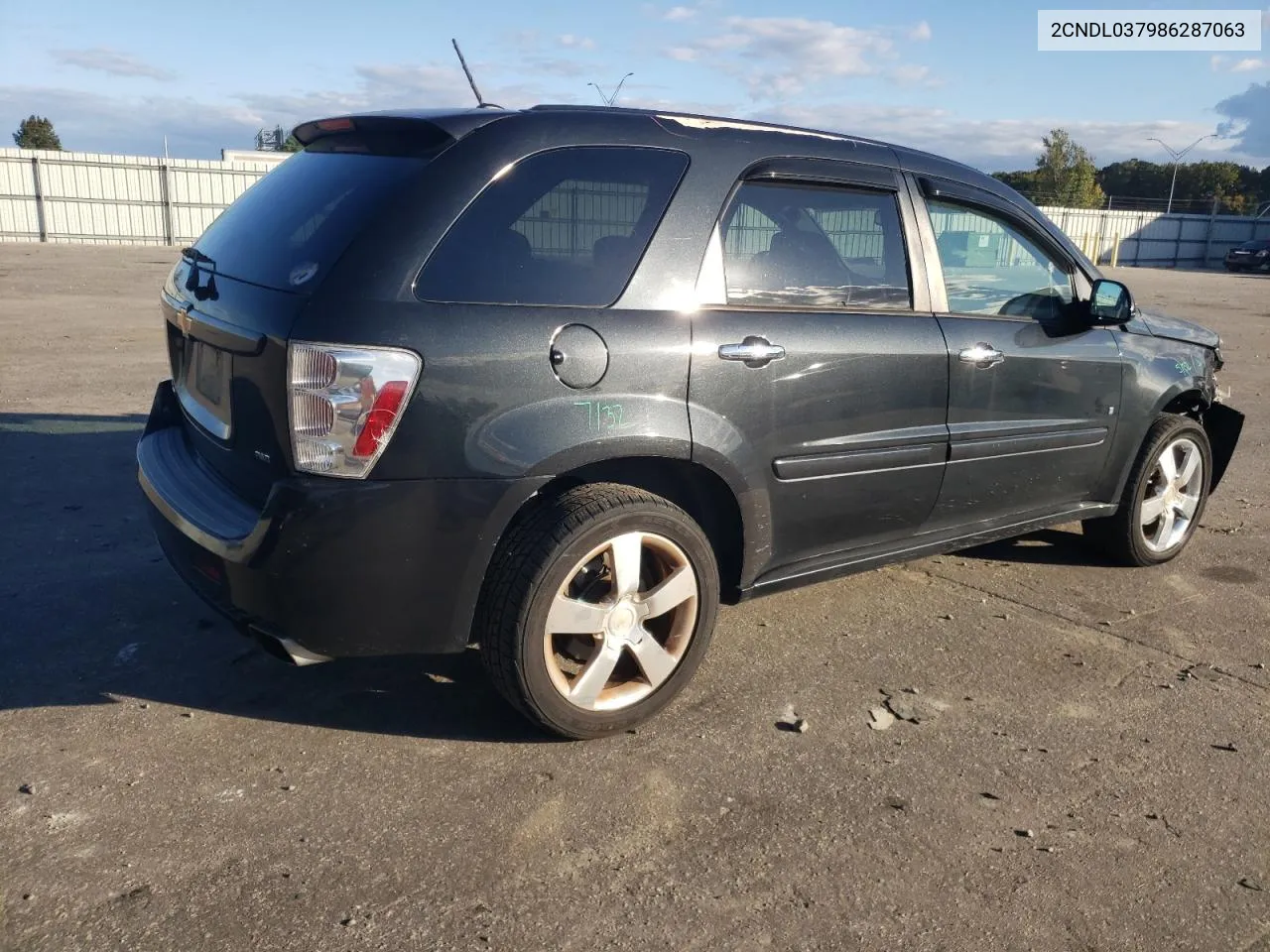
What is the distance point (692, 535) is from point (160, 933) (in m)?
1.72

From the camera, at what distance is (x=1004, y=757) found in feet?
10.6

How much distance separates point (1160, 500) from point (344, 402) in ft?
13.0

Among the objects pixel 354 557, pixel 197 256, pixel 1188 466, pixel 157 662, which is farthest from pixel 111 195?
pixel 354 557

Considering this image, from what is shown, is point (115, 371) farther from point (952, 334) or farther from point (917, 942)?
point (917, 942)

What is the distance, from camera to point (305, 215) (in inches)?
123

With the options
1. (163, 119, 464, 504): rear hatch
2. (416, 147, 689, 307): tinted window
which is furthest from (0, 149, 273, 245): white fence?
(416, 147, 689, 307): tinted window

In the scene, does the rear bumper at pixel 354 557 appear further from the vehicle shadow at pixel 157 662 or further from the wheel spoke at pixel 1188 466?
the wheel spoke at pixel 1188 466

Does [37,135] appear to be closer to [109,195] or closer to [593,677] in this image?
[109,195]

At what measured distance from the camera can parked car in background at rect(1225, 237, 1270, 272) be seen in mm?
40312

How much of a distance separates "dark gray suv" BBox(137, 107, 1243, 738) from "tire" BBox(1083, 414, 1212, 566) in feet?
3.67

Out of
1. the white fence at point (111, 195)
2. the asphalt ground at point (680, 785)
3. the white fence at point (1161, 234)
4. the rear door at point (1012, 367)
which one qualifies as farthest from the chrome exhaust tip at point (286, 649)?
the white fence at point (1161, 234)

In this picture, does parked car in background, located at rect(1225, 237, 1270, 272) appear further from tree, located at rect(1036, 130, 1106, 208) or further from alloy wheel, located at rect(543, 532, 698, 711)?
alloy wheel, located at rect(543, 532, 698, 711)

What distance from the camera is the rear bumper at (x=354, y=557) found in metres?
2.77

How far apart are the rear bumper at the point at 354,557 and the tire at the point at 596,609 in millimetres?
111
